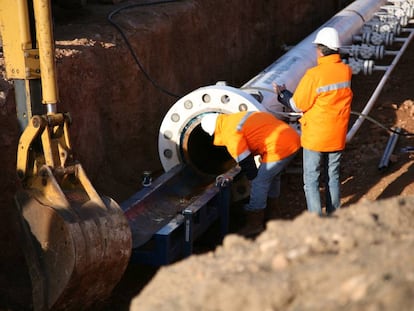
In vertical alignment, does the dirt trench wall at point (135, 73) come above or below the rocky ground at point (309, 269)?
below

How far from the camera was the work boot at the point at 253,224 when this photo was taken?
25.9 feet

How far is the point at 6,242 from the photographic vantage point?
23.9ft

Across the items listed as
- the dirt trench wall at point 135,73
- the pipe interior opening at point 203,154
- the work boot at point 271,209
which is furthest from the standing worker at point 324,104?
the dirt trench wall at point 135,73

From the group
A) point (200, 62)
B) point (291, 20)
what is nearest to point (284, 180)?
point (200, 62)

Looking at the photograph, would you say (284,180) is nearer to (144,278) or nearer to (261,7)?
(144,278)

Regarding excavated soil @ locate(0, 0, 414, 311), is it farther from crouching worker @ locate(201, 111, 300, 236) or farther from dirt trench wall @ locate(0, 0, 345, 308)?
crouching worker @ locate(201, 111, 300, 236)

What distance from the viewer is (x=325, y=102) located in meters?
7.07

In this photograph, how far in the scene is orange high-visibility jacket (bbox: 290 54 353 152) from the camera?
23.0ft

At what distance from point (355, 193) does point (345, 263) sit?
5.37m

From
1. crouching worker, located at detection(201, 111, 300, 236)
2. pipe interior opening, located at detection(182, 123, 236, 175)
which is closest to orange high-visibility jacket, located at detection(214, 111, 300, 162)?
crouching worker, located at detection(201, 111, 300, 236)

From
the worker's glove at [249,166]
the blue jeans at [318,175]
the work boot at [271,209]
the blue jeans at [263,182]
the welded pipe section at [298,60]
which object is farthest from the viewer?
the welded pipe section at [298,60]

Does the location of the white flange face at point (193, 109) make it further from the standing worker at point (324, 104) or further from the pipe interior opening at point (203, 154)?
the standing worker at point (324, 104)

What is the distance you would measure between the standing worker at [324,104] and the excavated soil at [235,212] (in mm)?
1016

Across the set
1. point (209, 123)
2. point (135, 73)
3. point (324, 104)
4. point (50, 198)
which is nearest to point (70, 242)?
point (50, 198)
